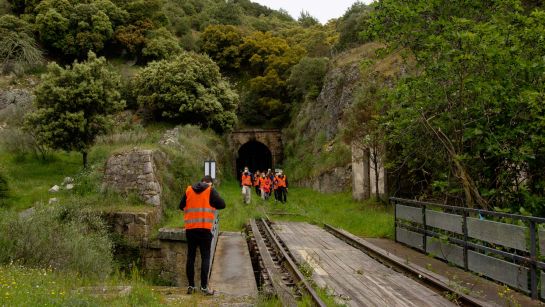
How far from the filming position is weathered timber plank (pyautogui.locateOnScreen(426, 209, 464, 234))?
8273 mm

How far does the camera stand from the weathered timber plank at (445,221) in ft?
27.1

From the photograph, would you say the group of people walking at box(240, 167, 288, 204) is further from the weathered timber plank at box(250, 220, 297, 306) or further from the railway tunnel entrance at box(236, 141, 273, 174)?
the railway tunnel entrance at box(236, 141, 273, 174)

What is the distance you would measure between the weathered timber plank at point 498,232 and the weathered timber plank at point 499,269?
11.0 inches

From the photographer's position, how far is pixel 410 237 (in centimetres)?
1061

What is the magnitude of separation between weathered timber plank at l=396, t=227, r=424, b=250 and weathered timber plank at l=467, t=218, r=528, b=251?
2312 millimetres

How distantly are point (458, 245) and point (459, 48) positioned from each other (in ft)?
11.3

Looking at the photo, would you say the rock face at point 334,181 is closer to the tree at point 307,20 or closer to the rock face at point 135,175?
the rock face at point 135,175

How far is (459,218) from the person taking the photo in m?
8.24

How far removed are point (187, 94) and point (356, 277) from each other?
2409cm

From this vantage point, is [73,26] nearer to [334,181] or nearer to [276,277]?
[334,181]

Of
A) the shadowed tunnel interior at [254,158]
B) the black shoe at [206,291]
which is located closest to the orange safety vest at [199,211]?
the black shoe at [206,291]

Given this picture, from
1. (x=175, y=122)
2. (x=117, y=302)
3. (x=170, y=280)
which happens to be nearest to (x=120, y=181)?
(x=170, y=280)

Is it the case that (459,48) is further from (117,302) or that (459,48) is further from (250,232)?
(250,232)

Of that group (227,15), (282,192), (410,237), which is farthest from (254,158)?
(410,237)
